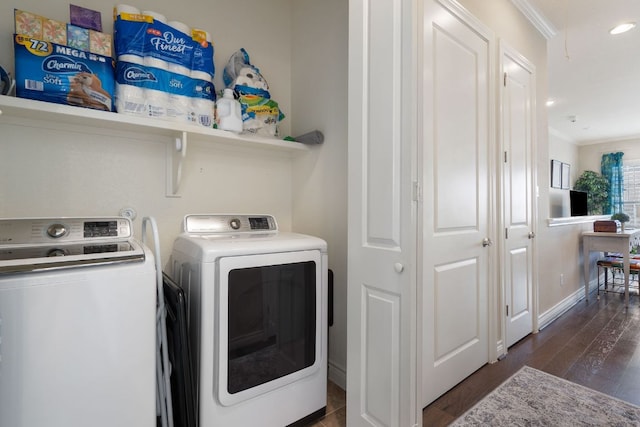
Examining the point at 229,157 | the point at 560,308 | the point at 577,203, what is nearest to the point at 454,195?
the point at 229,157

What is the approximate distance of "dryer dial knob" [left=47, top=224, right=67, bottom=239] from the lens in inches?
47.2

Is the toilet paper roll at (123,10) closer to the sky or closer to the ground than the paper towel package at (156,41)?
closer to the sky

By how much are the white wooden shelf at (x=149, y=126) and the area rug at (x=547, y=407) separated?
1.88 metres

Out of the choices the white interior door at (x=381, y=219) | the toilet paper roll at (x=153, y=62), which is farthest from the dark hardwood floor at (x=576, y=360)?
the toilet paper roll at (x=153, y=62)

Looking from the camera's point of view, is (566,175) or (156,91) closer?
(156,91)

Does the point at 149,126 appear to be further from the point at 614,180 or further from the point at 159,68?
the point at 614,180

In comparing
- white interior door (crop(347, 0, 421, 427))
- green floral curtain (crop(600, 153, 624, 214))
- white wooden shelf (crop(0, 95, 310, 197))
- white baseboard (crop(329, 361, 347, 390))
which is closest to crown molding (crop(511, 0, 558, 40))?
white interior door (crop(347, 0, 421, 427))

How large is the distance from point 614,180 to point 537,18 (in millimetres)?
5862

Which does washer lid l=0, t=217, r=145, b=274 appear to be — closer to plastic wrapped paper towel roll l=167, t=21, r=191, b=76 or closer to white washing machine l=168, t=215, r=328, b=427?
white washing machine l=168, t=215, r=328, b=427

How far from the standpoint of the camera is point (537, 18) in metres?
2.55

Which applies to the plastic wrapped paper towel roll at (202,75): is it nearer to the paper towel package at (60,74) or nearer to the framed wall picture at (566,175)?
the paper towel package at (60,74)

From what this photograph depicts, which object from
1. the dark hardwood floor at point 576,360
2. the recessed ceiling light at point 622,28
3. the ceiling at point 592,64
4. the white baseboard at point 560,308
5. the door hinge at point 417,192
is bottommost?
the dark hardwood floor at point 576,360

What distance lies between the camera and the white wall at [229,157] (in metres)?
1.43

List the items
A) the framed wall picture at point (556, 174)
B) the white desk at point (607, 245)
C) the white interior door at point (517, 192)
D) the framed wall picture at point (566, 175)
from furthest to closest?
the framed wall picture at point (566, 175)
the framed wall picture at point (556, 174)
the white desk at point (607, 245)
the white interior door at point (517, 192)
